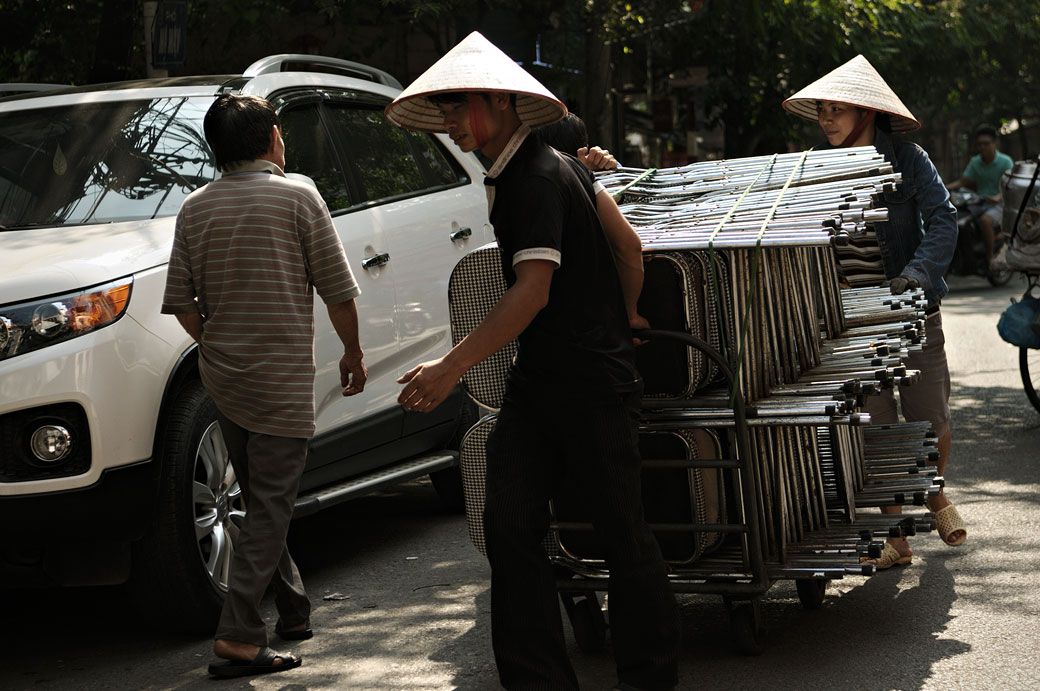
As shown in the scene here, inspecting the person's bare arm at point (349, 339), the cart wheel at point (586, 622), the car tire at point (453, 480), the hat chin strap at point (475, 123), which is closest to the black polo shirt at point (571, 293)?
the hat chin strap at point (475, 123)

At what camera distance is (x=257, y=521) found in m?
4.61

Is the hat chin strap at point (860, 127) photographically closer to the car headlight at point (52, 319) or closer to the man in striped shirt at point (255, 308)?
the man in striped shirt at point (255, 308)

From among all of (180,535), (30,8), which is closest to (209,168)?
(180,535)

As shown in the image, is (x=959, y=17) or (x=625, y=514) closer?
(x=625, y=514)

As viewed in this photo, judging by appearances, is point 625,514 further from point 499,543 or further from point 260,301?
point 260,301

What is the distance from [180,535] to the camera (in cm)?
482

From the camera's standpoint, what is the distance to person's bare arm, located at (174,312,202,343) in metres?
Result: 4.59

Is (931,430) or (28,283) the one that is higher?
(28,283)

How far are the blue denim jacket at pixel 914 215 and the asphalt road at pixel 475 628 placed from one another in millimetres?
1185

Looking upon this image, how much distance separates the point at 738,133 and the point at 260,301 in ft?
61.0

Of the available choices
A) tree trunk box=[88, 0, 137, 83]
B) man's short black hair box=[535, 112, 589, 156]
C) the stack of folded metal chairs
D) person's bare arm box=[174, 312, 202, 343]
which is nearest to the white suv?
person's bare arm box=[174, 312, 202, 343]

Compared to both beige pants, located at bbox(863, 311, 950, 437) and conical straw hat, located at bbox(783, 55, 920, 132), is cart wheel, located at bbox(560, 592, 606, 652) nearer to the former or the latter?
beige pants, located at bbox(863, 311, 950, 437)

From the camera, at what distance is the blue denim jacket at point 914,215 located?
5.52m

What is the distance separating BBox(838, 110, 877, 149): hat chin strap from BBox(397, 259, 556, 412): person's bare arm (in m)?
2.47
